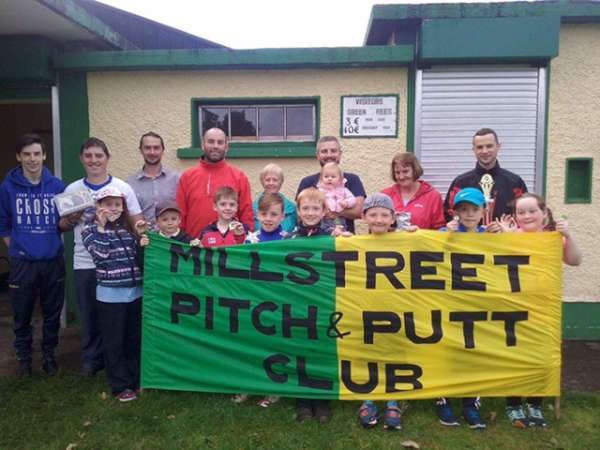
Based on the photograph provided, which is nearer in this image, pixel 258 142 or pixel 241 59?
pixel 241 59

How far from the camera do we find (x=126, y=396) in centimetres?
381

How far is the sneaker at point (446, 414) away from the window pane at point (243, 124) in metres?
3.33

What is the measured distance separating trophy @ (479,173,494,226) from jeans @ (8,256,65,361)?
3475mm

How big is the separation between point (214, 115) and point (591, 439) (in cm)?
447

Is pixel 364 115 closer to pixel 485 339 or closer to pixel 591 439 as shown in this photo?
pixel 485 339

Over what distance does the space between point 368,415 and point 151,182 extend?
2.51 metres

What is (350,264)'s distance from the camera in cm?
364

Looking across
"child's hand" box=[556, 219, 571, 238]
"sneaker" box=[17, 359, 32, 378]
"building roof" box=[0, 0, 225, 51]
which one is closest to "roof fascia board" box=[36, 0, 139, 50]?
"building roof" box=[0, 0, 225, 51]

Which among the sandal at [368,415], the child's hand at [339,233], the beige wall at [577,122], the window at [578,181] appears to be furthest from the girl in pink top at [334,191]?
the window at [578,181]

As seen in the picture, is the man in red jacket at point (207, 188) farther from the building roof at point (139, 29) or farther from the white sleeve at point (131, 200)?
the building roof at point (139, 29)

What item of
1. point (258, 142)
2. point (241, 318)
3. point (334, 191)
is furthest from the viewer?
point (258, 142)

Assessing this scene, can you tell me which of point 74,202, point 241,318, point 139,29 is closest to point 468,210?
point 241,318

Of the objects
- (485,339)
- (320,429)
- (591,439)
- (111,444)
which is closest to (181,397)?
(111,444)

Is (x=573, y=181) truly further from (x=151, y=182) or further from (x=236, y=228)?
(x=151, y=182)
